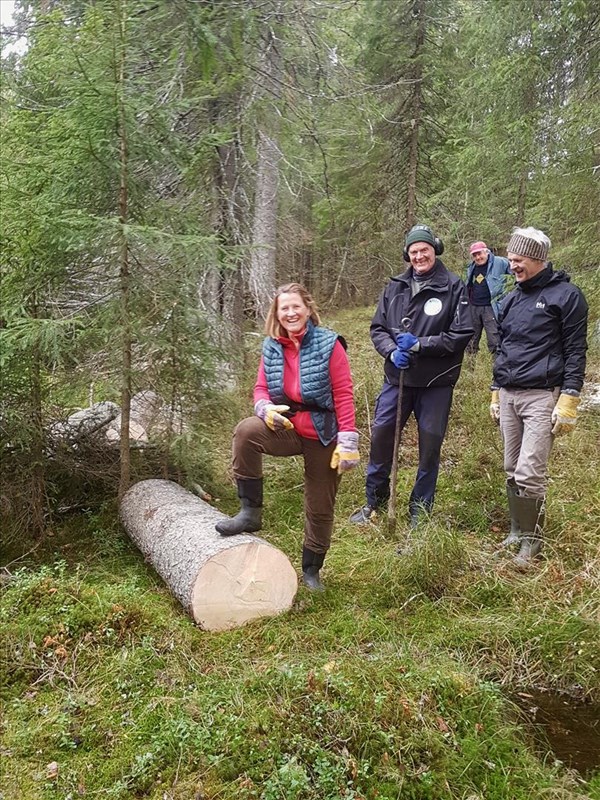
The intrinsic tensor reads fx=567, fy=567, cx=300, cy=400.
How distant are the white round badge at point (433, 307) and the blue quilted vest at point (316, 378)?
4.43 ft

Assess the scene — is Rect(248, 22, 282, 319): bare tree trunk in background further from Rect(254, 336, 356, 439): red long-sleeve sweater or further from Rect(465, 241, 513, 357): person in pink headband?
Rect(254, 336, 356, 439): red long-sleeve sweater

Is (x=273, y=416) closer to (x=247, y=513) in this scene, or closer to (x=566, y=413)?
(x=247, y=513)

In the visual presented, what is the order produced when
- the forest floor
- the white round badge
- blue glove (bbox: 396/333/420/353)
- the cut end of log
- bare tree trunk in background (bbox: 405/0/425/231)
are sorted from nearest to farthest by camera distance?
the forest floor → the cut end of log → blue glove (bbox: 396/333/420/353) → the white round badge → bare tree trunk in background (bbox: 405/0/425/231)

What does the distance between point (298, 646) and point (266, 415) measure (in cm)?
157

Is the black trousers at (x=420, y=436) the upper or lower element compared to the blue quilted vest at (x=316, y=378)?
lower

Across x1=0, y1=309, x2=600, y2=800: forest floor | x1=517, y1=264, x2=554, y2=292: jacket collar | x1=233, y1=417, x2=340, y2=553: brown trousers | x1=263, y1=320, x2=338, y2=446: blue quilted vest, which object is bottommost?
x1=0, y1=309, x2=600, y2=800: forest floor

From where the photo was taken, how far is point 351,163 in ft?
36.9

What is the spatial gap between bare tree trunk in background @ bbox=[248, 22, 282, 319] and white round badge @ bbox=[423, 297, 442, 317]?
356 cm

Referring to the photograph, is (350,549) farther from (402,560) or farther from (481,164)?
(481,164)

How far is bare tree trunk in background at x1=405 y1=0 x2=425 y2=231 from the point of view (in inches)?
397

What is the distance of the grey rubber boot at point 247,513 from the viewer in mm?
4215

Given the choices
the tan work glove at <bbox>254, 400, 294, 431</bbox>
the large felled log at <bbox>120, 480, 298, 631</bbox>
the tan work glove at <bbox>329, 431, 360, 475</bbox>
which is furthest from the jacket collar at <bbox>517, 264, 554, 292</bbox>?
the large felled log at <bbox>120, 480, 298, 631</bbox>

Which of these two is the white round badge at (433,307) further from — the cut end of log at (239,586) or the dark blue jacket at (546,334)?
the cut end of log at (239,586)

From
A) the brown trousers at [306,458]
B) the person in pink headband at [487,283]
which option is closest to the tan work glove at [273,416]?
the brown trousers at [306,458]
